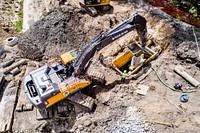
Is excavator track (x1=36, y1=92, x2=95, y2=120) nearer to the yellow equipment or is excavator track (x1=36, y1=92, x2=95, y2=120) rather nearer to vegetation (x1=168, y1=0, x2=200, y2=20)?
the yellow equipment

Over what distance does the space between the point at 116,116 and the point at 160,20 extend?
6.71 meters

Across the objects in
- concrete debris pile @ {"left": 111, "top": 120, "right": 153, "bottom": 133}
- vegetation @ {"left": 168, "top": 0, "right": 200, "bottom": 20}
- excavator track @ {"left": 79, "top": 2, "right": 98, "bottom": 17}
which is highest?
excavator track @ {"left": 79, "top": 2, "right": 98, "bottom": 17}

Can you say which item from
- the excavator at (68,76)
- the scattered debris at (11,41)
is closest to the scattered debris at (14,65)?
the scattered debris at (11,41)

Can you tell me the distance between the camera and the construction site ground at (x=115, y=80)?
10.8m

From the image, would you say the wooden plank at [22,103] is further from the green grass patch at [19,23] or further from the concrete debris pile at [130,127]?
the green grass patch at [19,23]

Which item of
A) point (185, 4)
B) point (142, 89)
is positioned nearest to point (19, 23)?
point (142, 89)

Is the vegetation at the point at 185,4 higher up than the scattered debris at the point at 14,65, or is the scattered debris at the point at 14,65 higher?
the vegetation at the point at 185,4

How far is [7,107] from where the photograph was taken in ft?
40.5

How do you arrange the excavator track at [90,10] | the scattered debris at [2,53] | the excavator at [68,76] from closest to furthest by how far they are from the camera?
1. the excavator at [68,76]
2. the scattered debris at [2,53]
3. the excavator track at [90,10]

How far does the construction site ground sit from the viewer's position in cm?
1083

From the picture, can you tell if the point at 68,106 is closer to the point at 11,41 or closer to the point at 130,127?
the point at 130,127

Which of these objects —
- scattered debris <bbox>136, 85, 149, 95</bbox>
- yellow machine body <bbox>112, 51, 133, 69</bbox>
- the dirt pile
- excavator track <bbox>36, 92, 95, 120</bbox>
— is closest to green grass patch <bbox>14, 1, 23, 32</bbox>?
the dirt pile

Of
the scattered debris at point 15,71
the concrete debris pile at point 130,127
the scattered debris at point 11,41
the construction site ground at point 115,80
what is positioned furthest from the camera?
the scattered debris at point 11,41

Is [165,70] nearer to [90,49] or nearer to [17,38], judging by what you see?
[90,49]
